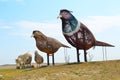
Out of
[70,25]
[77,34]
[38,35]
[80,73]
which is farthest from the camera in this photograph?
[38,35]

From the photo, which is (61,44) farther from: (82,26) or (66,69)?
(66,69)

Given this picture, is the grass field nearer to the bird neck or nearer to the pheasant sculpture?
the bird neck

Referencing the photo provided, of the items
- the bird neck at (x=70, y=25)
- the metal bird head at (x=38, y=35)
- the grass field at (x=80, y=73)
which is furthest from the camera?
the metal bird head at (x=38, y=35)

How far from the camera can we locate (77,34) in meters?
31.0

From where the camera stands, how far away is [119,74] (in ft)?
80.6

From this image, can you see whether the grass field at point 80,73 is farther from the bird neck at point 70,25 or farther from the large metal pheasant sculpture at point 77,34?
the bird neck at point 70,25

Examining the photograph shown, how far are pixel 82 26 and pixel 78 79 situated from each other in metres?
8.83

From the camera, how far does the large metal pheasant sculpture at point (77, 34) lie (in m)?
31.0

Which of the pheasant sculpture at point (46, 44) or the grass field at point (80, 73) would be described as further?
the pheasant sculpture at point (46, 44)

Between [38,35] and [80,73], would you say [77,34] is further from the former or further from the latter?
[80,73]

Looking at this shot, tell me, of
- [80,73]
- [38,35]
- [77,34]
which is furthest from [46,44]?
[80,73]

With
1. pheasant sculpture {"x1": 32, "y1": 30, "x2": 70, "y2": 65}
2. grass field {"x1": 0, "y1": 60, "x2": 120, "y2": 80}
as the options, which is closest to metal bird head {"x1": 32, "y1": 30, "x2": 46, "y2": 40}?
pheasant sculpture {"x1": 32, "y1": 30, "x2": 70, "y2": 65}

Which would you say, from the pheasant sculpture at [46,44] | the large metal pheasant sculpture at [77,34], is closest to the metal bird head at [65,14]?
the large metal pheasant sculpture at [77,34]

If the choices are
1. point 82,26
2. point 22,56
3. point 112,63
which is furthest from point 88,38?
point 22,56
